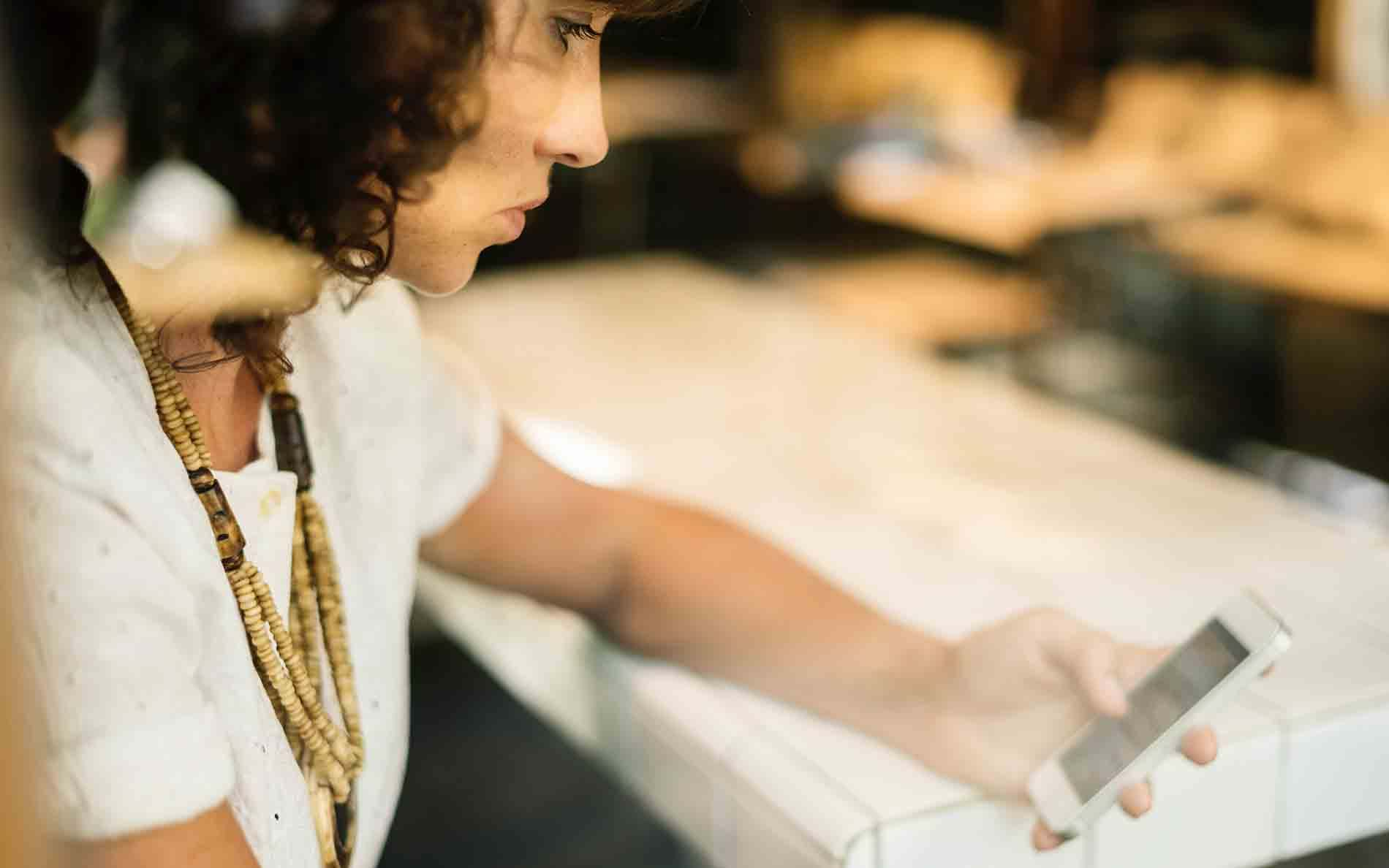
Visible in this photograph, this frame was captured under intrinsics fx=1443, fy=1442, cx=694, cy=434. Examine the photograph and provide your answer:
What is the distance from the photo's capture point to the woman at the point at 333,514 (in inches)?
20.7

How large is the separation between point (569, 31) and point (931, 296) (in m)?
2.79

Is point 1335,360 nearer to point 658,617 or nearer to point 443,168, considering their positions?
point 658,617

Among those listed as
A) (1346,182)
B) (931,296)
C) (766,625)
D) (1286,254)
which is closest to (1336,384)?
(1286,254)

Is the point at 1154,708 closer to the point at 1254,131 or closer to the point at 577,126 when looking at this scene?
the point at 577,126

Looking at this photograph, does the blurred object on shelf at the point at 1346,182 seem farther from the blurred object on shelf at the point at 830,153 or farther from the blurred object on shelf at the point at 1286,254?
the blurred object on shelf at the point at 830,153

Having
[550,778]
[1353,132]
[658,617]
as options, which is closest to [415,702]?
[550,778]

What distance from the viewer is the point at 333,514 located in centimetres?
79

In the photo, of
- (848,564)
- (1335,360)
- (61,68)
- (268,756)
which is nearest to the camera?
(61,68)

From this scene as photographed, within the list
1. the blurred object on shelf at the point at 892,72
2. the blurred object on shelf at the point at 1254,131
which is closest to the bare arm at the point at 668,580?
the blurred object on shelf at the point at 1254,131

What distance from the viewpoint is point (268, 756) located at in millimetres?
676

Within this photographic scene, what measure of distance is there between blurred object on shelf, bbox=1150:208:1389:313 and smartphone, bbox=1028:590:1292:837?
2838 millimetres

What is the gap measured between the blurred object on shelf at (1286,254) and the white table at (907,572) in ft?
6.89

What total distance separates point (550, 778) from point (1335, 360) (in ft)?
8.75

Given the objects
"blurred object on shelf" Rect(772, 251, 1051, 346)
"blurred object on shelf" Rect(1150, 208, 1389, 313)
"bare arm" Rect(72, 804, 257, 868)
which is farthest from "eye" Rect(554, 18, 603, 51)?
"blurred object on shelf" Rect(1150, 208, 1389, 313)
